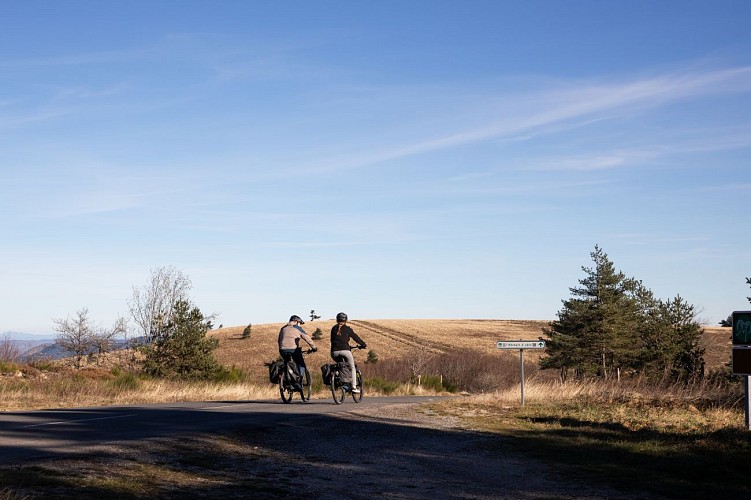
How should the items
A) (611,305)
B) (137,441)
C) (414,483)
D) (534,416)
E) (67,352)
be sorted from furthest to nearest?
(611,305) → (67,352) → (534,416) → (137,441) → (414,483)

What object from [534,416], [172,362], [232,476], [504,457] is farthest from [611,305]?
[232,476]

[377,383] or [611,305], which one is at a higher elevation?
[611,305]

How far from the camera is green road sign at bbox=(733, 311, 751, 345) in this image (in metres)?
14.0

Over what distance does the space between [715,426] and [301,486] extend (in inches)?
378

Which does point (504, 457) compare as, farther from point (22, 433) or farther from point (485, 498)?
point (22, 433)

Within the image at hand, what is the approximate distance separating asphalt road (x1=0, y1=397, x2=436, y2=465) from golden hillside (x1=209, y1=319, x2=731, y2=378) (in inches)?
2194

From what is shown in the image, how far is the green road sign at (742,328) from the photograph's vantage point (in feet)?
46.1

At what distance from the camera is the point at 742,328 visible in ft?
46.5

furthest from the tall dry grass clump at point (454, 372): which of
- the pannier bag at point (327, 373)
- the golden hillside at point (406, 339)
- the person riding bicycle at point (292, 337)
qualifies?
the golden hillside at point (406, 339)

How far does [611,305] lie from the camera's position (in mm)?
66688

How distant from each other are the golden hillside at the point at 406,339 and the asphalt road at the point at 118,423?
5572 cm

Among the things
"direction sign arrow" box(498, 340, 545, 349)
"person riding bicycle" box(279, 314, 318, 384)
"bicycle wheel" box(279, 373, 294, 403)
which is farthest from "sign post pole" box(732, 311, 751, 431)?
"bicycle wheel" box(279, 373, 294, 403)

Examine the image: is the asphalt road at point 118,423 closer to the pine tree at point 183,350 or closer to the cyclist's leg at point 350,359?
the cyclist's leg at point 350,359

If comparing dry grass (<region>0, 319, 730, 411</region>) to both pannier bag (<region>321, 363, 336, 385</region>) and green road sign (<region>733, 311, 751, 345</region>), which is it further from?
green road sign (<region>733, 311, 751, 345</region>)
